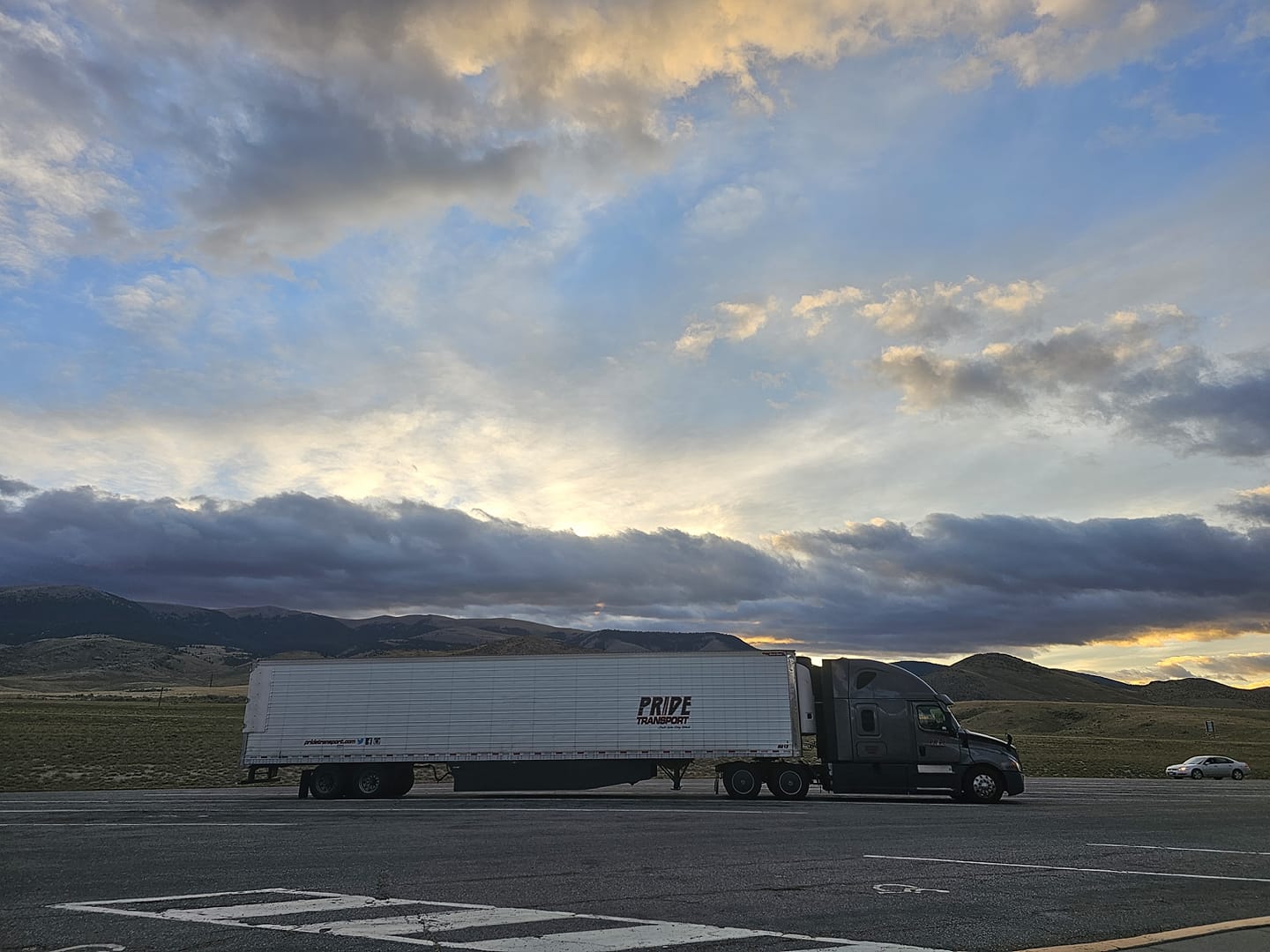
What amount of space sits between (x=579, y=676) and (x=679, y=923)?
18.6m

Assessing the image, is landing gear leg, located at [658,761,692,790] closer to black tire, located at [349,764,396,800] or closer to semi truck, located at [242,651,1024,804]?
semi truck, located at [242,651,1024,804]

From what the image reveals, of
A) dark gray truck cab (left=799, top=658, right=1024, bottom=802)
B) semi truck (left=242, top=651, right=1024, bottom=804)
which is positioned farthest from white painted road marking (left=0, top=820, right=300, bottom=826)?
dark gray truck cab (left=799, top=658, right=1024, bottom=802)

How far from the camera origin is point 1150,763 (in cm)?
4903

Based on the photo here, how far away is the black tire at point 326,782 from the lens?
1054 inches

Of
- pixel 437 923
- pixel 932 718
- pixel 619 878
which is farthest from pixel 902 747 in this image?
pixel 437 923

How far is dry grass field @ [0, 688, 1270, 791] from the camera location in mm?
35625

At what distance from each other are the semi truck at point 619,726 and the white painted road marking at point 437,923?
54.0 ft

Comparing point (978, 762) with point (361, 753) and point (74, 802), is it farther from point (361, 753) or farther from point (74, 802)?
point (74, 802)

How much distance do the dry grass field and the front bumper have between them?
18.3m

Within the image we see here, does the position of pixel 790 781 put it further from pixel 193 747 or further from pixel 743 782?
pixel 193 747

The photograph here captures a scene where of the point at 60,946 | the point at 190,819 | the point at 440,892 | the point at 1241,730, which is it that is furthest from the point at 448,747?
the point at 1241,730

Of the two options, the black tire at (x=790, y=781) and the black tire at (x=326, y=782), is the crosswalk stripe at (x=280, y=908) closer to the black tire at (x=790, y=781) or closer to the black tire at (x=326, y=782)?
the black tire at (x=790, y=781)

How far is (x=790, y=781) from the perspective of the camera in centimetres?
2595

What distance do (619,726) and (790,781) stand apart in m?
5.53
